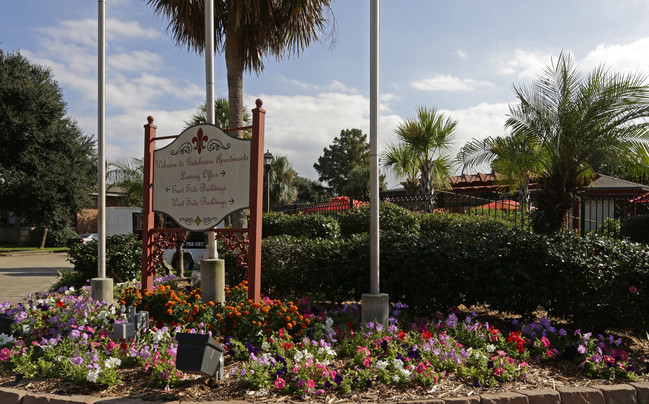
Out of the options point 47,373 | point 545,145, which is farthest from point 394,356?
point 545,145

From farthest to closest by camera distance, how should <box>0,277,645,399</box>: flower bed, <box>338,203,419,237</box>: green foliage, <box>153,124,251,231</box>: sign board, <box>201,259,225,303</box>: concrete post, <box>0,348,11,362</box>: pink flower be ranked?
<box>338,203,419,237</box>: green foliage → <box>201,259,225,303</box>: concrete post → <box>153,124,251,231</box>: sign board → <box>0,348,11,362</box>: pink flower → <box>0,277,645,399</box>: flower bed

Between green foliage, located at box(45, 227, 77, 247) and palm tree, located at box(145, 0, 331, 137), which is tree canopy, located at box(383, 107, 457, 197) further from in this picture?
green foliage, located at box(45, 227, 77, 247)

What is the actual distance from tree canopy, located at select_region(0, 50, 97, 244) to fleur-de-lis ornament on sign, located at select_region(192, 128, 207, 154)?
Answer: 22975 mm

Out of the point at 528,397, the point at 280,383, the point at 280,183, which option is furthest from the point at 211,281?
the point at 280,183

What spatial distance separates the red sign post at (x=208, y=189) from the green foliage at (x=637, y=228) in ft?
27.7

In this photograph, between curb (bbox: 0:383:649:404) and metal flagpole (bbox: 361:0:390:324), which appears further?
metal flagpole (bbox: 361:0:390:324)

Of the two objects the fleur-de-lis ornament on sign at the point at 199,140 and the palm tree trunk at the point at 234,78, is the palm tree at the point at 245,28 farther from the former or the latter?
the fleur-de-lis ornament on sign at the point at 199,140

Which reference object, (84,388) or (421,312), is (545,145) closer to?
(421,312)

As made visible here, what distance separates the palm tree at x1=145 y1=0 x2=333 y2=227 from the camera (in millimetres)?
10320

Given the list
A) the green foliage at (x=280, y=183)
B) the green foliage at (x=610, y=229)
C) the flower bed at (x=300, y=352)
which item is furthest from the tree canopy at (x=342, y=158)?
Answer: the flower bed at (x=300, y=352)

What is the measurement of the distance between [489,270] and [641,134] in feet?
13.9

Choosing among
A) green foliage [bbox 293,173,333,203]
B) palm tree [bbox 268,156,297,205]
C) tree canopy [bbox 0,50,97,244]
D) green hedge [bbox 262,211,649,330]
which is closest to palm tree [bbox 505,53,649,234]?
green hedge [bbox 262,211,649,330]

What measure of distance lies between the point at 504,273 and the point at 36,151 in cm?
2673

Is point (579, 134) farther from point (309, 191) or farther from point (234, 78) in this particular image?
point (309, 191)
